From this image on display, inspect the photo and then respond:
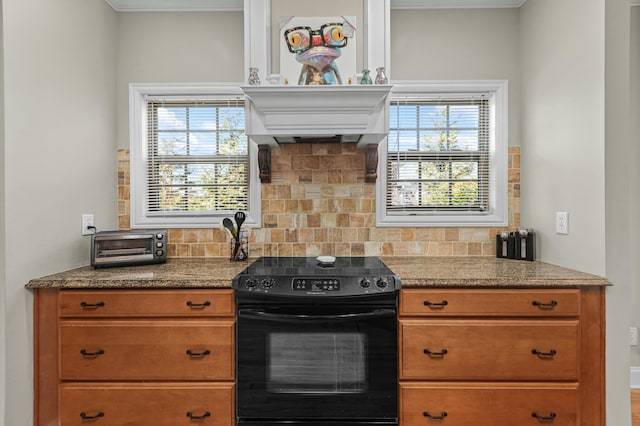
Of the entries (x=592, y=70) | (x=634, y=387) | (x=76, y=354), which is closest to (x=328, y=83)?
(x=592, y=70)

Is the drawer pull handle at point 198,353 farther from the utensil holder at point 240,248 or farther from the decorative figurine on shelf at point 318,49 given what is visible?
the decorative figurine on shelf at point 318,49

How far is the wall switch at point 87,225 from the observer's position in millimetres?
2261

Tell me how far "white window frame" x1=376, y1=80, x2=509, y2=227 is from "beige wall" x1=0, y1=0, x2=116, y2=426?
1777 mm

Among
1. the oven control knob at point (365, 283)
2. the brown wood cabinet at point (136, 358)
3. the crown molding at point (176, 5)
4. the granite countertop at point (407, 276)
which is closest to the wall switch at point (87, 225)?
the granite countertop at point (407, 276)

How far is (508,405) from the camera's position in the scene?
1.82 m

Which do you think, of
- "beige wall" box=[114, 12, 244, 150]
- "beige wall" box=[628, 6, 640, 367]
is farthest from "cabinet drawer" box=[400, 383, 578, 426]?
"beige wall" box=[114, 12, 244, 150]

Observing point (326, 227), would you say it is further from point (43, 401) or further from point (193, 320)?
point (43, 401)

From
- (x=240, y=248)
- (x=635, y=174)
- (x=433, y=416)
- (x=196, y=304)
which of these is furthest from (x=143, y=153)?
(x=635, y=174)

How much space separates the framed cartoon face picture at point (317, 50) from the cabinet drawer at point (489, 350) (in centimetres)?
135

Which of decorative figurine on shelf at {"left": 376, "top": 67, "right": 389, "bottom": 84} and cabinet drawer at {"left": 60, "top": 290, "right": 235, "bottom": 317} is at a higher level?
decorative figurine on shelf at {"left": 376, "top": 67, "right": 389, "bottom": 84}

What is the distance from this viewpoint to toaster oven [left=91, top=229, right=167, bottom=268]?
7.13ft

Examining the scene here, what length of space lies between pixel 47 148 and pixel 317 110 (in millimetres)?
1384

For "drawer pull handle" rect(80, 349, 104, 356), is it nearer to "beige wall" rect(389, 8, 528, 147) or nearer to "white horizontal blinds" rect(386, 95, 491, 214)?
"white horizontal blinds" rect(386, 95, 491, 214)

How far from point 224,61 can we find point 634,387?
3523 millimetres
